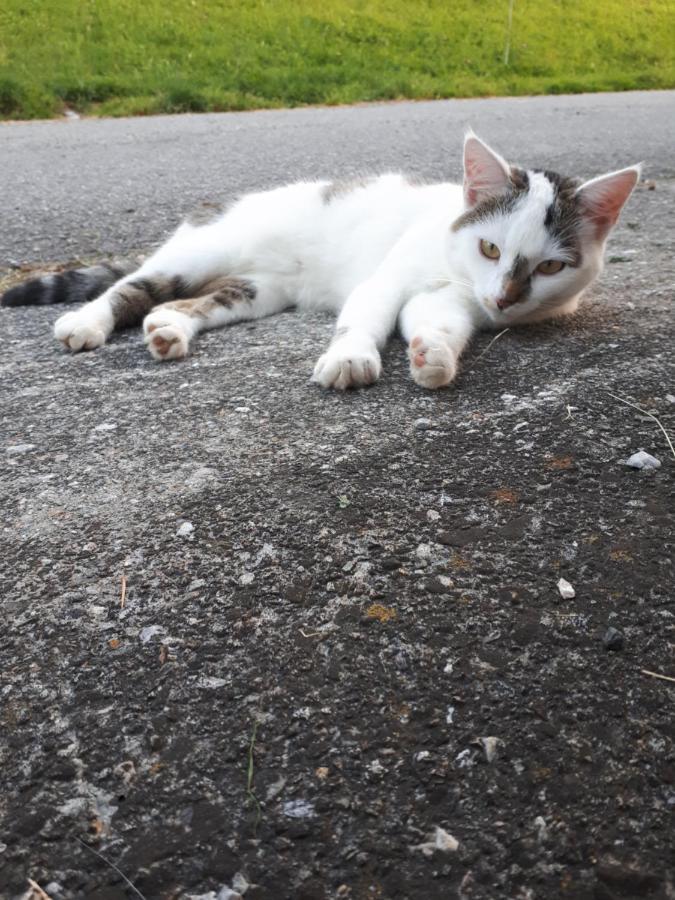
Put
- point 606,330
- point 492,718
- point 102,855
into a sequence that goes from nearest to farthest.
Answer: point 102,855, point 492,718, point 606,330

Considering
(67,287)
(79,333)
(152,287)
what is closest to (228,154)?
(67,287)

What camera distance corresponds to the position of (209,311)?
10.2 ft

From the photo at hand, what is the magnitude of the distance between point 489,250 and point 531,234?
0.16 meters

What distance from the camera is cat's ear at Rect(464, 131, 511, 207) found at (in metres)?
2.78

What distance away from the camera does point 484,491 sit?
5.65ft

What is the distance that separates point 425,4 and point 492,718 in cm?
1884

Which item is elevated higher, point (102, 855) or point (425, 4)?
point (425, 4)

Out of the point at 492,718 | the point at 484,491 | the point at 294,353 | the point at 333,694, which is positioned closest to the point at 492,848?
the point at 492,718

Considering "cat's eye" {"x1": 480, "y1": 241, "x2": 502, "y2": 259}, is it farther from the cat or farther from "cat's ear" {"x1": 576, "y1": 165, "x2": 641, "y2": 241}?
"cat's ear" {"x1": 576, "y1": 165, "x2": 641, "y2": 241}

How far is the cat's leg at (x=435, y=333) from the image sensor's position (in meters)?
2.28

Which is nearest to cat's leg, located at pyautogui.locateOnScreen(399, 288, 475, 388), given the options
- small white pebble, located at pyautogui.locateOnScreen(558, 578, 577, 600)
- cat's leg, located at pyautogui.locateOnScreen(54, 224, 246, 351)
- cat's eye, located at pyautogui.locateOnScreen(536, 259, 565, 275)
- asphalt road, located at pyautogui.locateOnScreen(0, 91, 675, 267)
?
cat's eye, located at pyautogui.locateOnScreen(536, 259, 565, 275)

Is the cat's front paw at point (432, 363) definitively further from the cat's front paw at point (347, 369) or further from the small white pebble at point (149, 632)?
the small white pebble at point (149, 632)

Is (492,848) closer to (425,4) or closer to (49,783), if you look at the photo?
(49,783)

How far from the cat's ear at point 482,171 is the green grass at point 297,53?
26.2 feet
